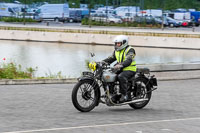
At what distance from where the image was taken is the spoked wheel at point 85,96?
10.3 m

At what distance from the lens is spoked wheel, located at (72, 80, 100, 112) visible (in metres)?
10.3

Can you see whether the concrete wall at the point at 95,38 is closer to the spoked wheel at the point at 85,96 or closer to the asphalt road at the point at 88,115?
the asphalt road at the point at 88,115

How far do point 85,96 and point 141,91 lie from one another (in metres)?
1.47

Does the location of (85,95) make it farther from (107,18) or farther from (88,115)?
(107,18)

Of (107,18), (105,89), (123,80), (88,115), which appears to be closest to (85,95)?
(88,115)

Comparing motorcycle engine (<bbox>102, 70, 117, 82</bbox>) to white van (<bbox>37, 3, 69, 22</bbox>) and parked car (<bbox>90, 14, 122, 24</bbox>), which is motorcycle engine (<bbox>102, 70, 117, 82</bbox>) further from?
white van (<bbox>37, 3, 69, 22</bbox>)

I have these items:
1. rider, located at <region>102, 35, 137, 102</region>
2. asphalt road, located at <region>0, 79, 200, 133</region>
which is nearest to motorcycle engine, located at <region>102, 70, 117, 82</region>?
rider, located at <region>102, 35, 137, 102</region>

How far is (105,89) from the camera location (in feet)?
35.7

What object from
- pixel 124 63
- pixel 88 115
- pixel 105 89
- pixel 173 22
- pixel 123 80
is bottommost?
pixel 173 22

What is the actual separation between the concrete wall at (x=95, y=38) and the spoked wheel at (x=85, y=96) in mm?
35502

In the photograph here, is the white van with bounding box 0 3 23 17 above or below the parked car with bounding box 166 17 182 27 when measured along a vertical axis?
above

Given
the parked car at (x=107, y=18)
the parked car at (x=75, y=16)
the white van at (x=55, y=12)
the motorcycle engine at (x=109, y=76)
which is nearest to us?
the motorcycle engine at (x=109, y=76)

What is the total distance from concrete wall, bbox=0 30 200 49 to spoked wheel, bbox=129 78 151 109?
3443 cm

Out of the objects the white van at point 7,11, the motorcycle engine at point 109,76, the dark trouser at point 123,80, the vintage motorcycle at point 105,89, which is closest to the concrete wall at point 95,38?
the white van at point 7,11
